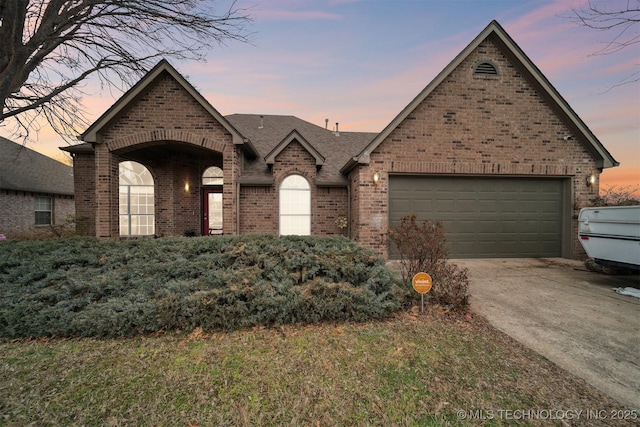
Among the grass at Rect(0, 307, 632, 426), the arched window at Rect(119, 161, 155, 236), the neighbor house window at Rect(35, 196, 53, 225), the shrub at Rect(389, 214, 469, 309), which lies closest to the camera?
the grass at Rect(0, 307, 632, 426)

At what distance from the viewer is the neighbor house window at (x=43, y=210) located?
1648 cm

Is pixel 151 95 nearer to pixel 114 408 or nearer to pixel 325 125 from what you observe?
pixel 114 408

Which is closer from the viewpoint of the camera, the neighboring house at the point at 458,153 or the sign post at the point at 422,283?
the sign post at the point at 422,283

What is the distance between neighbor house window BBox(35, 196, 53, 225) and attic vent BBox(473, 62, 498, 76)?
25394 mm

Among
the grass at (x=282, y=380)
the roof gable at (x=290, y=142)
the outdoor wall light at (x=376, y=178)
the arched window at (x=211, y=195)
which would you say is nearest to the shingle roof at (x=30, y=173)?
the arched window at (x=211, y=195)

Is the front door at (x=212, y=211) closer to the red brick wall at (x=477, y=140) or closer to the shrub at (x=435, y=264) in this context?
the red brick wall at (x=477, y=140)

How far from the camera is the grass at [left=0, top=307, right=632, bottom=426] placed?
2225mm

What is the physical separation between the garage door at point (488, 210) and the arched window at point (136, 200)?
964 cm

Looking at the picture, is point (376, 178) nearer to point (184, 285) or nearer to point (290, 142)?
point (290, 142)

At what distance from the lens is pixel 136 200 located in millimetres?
10219

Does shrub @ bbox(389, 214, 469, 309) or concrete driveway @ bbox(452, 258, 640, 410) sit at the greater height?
shrub @ bbox(389, 214, 469, 309)

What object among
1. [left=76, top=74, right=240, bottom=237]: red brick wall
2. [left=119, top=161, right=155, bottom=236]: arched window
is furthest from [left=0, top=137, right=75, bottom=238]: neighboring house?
[left=76, top=74, right=240, bottom=237]: red brick wall

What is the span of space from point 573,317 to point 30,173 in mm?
27404

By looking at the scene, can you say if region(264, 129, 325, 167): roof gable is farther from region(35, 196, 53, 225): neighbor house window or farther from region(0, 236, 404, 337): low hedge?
region(35, 196, 53, 225): neighbor house window
